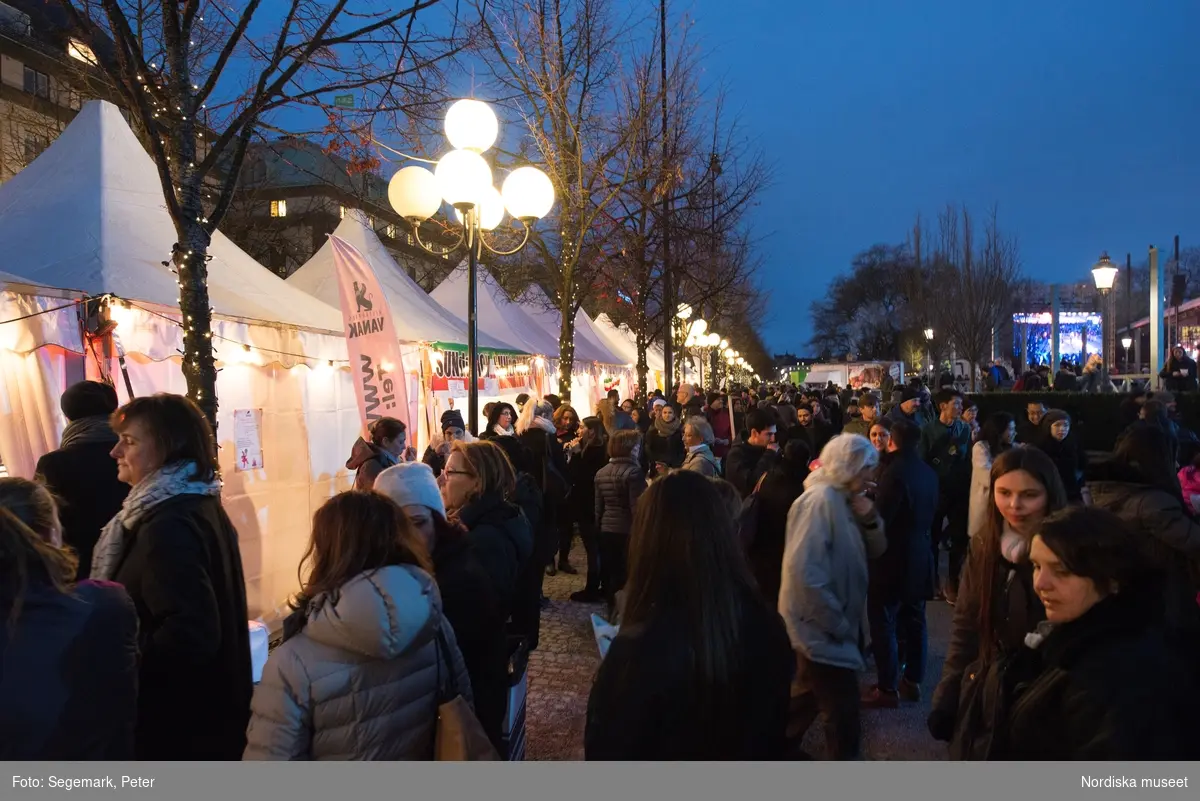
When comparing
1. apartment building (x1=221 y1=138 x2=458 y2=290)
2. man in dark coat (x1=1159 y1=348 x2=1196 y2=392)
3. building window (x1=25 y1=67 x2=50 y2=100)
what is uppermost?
building window (x1=25 y1=67 x2=50 y2=100)

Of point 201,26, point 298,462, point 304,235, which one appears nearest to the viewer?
point 201,26

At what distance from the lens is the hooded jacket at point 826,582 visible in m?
3.30

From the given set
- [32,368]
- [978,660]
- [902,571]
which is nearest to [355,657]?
[978,660]

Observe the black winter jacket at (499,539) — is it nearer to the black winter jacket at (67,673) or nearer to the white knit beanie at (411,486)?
the white knit beanie at (411,486)

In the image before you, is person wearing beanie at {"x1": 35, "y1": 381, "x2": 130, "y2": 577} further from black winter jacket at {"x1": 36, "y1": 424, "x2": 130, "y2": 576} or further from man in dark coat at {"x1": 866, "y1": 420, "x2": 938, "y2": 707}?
man in dark coat at {"x1": 866, "y1": 420, "x2": 938, "y2": 707}

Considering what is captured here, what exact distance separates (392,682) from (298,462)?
526 cm

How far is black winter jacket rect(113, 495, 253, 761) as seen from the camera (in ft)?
7.50

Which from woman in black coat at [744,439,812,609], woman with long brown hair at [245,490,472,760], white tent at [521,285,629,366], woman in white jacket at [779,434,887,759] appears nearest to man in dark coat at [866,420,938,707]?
woman in black coat at [744,439,812,609]

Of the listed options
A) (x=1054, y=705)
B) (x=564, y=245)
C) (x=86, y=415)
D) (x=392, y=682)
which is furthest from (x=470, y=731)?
(x=564, y=245)

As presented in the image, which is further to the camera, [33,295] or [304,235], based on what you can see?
[304,235]

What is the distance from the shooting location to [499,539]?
332cm

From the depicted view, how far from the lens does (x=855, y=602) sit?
338 centimetres

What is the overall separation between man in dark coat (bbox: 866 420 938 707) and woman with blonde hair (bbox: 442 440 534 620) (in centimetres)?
232
